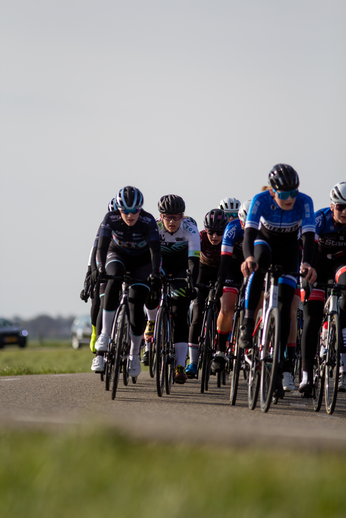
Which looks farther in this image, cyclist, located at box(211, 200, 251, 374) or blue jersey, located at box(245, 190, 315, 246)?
cyclist, located at box(211, 200, 251, 374)

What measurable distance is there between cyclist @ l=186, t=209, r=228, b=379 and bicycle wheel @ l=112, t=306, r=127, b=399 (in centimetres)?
221

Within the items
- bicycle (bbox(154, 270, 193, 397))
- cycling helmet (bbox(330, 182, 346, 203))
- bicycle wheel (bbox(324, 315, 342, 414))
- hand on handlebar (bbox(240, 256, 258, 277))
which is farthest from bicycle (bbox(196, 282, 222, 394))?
bicycle wheel (bbox(324, 315, 342, 414))

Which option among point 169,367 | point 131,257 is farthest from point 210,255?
point 169,367

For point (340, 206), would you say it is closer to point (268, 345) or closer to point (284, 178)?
point (284, 178)

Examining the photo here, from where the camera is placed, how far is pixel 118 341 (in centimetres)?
784

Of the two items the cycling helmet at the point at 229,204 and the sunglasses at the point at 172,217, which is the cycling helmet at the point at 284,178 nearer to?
the sunglasses at the point at 172,217

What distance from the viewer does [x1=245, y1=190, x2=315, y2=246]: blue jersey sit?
7383mm

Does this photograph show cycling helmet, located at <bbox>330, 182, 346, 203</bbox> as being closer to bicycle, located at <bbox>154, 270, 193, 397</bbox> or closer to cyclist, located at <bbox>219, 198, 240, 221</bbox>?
bicycle, located at <bbox>154, 270, 193, 397</bbox>

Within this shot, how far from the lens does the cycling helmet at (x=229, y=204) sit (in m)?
11.2

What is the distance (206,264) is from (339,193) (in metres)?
3.27

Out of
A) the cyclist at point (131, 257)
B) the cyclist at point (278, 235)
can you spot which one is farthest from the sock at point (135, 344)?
the cyclist at point (278, 235)

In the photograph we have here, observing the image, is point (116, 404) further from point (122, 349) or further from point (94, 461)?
point (94, 461)

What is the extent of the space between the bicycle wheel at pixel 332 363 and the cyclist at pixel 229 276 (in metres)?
2.00

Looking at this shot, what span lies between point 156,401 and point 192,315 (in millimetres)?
3026
